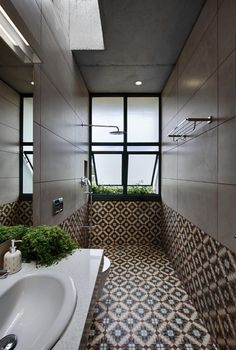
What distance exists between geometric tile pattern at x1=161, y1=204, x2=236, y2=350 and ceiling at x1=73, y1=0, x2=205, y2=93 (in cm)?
205

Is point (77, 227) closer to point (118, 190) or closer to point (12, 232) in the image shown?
point (118, 190)

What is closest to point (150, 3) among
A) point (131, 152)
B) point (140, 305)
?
point (131, 152)

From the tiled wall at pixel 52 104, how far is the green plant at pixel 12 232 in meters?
0.16

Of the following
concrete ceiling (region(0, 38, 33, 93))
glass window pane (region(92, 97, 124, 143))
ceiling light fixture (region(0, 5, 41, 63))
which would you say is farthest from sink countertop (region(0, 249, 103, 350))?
glass window pane (region(92, 97, 124, 143))

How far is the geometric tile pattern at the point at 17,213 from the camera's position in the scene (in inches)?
44.9

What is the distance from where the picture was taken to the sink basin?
30.0 inches

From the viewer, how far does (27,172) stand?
1.33 m

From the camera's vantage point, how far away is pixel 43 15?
→ 60.2 inches

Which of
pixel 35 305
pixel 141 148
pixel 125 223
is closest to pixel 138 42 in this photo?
pixel 141 148

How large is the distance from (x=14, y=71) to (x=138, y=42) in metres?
1.66

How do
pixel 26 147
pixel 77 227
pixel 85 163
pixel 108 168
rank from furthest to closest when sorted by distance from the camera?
pixel 108 168, pixel 85 163, pixel 77 227, pixel 26 147

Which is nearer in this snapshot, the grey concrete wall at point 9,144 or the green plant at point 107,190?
the grey concrete wall at point 9,144

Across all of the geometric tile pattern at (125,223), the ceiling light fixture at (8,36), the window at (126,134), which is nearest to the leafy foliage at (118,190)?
the window at (126,134)

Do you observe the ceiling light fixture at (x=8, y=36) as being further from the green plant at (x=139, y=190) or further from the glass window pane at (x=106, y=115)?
the green plant at (x=139, y=190)
